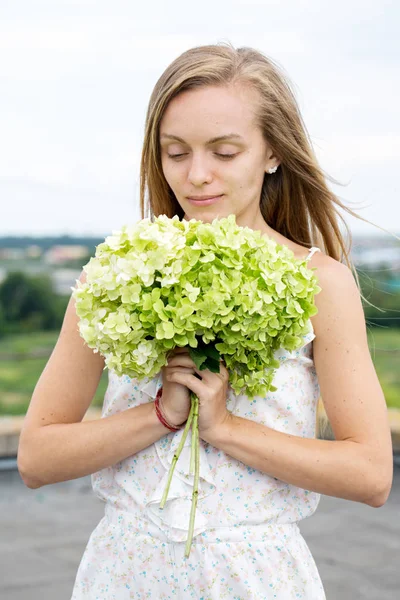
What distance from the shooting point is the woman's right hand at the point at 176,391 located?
2371mm

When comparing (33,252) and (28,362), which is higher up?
(33,252)

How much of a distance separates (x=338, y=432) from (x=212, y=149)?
817 mm

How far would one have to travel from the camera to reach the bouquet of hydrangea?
2.20 metres

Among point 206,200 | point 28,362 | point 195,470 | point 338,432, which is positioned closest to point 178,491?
point 195,470

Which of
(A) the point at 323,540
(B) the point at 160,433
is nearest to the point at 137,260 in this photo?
(B) the point at 160,433

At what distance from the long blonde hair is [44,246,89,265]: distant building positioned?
31.3 feet

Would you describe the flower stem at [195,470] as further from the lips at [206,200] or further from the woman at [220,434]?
the lips at [206,200]

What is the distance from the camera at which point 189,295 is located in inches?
86.1

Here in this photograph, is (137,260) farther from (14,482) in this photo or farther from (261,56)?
(14,482)

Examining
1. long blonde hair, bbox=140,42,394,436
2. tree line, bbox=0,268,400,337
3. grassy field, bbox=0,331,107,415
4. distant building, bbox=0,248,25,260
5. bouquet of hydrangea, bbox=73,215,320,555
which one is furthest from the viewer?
grassy field, bbox=0,331,107,415

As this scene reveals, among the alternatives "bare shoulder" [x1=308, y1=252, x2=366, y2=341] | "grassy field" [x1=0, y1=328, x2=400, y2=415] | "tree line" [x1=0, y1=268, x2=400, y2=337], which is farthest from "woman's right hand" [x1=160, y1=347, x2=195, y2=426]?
"tree line" [x1=0, y1=268, x2=400, y2=337]

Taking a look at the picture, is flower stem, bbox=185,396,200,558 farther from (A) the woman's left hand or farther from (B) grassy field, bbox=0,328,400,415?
(B) grassy field, bbox=0,328,400,415

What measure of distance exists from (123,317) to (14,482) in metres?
7.11

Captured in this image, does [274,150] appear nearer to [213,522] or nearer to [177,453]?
[177,453]
